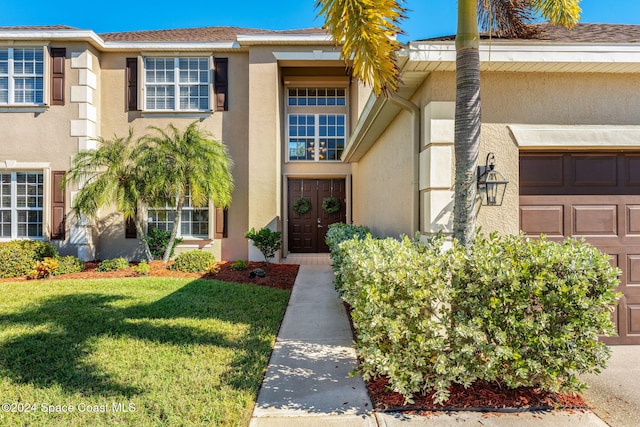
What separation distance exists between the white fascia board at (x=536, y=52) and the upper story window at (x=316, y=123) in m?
8.42

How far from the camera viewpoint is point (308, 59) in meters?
10.9

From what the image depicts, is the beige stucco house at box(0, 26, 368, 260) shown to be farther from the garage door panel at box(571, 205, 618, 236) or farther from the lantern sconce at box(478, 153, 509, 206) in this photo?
the garage door panel at box(571, 205, 618, 236)

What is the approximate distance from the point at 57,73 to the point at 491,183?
12.3 meters

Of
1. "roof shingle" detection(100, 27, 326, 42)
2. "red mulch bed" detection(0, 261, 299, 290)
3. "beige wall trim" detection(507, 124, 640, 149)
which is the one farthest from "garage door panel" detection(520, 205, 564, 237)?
"roof shingle" detection(100, 27, 326, 42)

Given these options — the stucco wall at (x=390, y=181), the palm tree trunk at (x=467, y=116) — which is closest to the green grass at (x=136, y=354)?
the stucco wall at (x=390, y=181)

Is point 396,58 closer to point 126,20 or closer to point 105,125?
point 105,125

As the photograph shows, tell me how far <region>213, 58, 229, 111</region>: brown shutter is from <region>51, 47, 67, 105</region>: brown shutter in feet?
14.4

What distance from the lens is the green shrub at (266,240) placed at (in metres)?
10.2

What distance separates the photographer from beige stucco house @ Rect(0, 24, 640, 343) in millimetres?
4113

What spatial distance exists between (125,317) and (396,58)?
5310 mm

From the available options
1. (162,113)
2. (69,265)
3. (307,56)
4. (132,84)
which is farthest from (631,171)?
(132,84)

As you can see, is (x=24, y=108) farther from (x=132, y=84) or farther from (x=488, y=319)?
(x=488, y=319)

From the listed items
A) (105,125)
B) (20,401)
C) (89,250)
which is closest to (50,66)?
(105,125)

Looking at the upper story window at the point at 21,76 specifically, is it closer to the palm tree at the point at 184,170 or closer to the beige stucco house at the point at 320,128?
the beige stucco house at the point at 320,128
